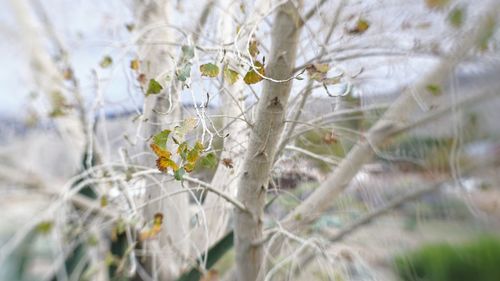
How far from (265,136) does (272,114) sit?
0.16ft

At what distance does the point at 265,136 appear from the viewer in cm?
94

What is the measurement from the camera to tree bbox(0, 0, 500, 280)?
92 centimetres

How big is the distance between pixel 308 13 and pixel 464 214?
74 centimetres

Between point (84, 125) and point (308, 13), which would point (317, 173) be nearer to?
point (308, 13)

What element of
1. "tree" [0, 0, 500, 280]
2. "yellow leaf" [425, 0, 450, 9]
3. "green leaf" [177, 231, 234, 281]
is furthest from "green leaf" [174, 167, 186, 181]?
"yellow leaf" [425, 0, 450, 9]

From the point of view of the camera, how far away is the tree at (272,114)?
3.01 feet

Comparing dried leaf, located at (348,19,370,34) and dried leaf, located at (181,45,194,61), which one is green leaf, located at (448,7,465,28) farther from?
dried leaf, located at (181,45,194,61)

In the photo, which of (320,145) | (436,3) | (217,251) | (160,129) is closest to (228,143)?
(160,129)

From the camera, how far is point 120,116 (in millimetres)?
1613

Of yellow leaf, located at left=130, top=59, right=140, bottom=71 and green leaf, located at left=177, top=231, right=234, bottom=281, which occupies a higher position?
Answer: yellow leaf, located at left=130, top=59, right=140, bottom=71

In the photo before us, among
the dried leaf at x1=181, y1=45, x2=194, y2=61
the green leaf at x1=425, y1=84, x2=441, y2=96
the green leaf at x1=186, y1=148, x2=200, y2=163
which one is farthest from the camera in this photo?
the green leaf at x1=425, y1=84, x2=441, y2=96

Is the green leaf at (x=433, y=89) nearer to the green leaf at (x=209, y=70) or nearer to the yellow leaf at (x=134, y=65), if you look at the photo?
the green leaf at (x=209, y=70)

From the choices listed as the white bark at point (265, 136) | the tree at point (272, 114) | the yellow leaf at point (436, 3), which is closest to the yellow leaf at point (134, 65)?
the tree at point (272, 114)

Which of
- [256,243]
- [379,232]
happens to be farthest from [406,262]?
[256,243]
